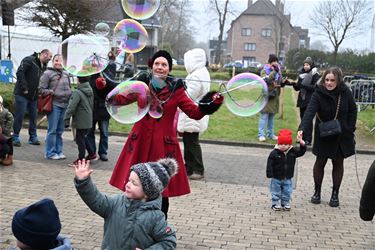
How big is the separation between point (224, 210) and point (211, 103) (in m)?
2.44

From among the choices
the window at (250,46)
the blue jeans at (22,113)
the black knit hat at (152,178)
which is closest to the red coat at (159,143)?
the black knit hat at (152,178)

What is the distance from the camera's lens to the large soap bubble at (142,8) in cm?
676

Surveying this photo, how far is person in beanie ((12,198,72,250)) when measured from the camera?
2.82 metres

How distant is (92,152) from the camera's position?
360 inches

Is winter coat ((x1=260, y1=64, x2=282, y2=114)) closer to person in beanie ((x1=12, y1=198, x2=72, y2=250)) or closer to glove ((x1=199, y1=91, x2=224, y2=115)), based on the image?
glove ((x1=199, y1=91, x2=224, y2=115))

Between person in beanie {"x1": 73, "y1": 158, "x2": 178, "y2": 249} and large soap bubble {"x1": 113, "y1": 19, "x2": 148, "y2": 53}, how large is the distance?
3.63m

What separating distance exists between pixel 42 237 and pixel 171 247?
33.7 inches

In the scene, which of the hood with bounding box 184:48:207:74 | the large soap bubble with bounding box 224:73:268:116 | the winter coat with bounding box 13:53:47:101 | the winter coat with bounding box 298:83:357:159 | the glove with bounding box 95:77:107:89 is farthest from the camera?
the winter coat with bounding box 13:53:47:101

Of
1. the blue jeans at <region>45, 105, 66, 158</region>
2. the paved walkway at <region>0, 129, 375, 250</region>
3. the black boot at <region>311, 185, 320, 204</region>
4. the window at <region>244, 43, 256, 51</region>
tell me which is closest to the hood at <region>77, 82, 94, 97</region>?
the blue jeans at <region>45, 105, 66, 158</region>

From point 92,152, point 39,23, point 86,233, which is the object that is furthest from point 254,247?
point 39,23

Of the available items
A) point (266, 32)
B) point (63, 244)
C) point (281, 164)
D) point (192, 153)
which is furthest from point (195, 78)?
point (266, 32)

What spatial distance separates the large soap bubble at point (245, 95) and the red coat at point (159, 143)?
0.71m

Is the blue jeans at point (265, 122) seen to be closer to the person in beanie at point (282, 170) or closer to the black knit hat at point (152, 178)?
the person in beanie at point (282, 170)

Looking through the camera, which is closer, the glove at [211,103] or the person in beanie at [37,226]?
A: the person in beanie at [37,226]
